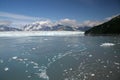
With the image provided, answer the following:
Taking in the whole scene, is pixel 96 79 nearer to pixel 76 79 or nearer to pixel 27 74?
pixel 76 79

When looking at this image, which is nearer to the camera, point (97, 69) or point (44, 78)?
point (44, 78)

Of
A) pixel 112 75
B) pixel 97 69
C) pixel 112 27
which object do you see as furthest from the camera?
pixel 112 27

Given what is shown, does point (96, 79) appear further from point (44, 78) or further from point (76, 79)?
point (44, 78)

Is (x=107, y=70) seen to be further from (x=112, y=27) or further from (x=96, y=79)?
(x=112, y=27)

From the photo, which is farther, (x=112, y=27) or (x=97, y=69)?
(x=112, y=27)

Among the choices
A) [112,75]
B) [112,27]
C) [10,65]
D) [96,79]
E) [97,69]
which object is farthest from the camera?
[112,27]

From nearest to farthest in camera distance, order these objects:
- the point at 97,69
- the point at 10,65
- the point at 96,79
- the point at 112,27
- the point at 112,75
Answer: the point at 96,79
the point at 112,75
the point at 97,69
the point at 10,65
the point at 112,27

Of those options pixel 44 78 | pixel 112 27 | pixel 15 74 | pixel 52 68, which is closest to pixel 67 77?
pixel 44 78

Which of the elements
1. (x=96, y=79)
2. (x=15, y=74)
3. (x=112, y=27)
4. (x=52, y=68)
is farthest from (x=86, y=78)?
(x=112, y=27)

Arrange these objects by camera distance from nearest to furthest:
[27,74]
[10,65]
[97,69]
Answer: [27,74] → [97,69] → [10,65]
